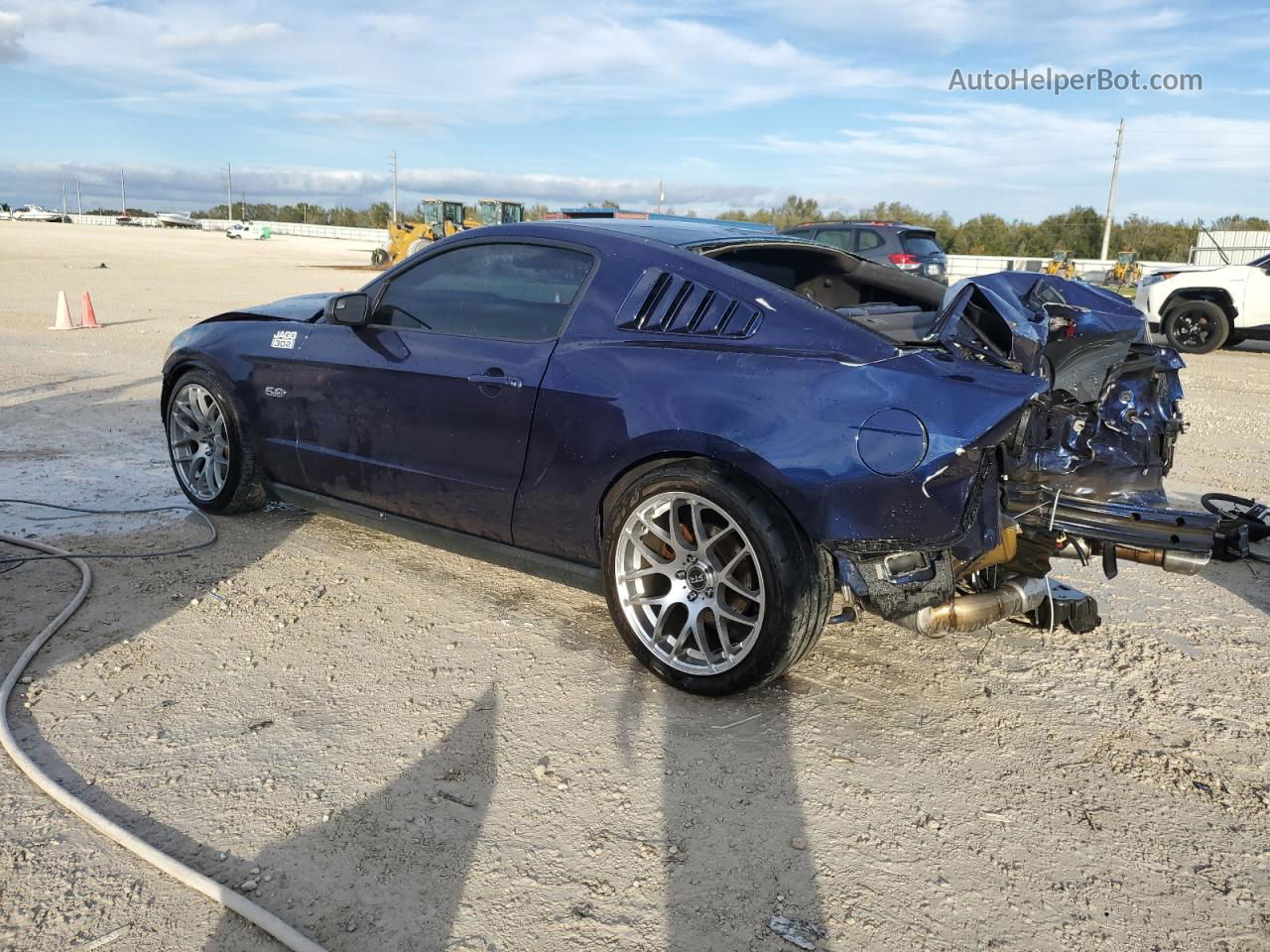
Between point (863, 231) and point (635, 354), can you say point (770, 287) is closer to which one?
point (635, 354)

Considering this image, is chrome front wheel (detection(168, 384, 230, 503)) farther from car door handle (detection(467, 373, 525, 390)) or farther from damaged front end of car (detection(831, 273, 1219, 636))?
damaged front end of car (detection(831, 273, 1219, 636))

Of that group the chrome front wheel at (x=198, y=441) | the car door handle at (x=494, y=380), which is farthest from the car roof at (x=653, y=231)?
the chrome front wheel at (x=198, y=441)

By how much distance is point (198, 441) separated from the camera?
517 centimetres

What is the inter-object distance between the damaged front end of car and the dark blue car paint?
0.21 ft

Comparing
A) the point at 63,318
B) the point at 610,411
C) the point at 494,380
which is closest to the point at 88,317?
the point at 63,318

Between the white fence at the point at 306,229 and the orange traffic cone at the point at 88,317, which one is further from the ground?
the white fence at the point at 306,229

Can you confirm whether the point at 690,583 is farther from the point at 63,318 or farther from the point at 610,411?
the point at 63,318

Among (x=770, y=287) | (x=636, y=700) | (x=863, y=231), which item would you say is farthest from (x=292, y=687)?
(x=863, y=231)

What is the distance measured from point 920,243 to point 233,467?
13.0m

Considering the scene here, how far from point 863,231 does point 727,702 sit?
1355cm

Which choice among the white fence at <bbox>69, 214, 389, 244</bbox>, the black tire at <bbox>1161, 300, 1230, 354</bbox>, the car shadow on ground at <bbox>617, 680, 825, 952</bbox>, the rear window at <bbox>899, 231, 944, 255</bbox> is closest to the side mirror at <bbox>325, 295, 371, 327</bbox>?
the car shadow on ground at <bbox>617, 680, 825, 952</bbox>

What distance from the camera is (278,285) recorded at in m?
24.3

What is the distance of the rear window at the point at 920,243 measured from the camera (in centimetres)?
1535

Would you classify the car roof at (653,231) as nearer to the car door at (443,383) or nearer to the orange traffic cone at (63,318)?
the car door at (443,383)
